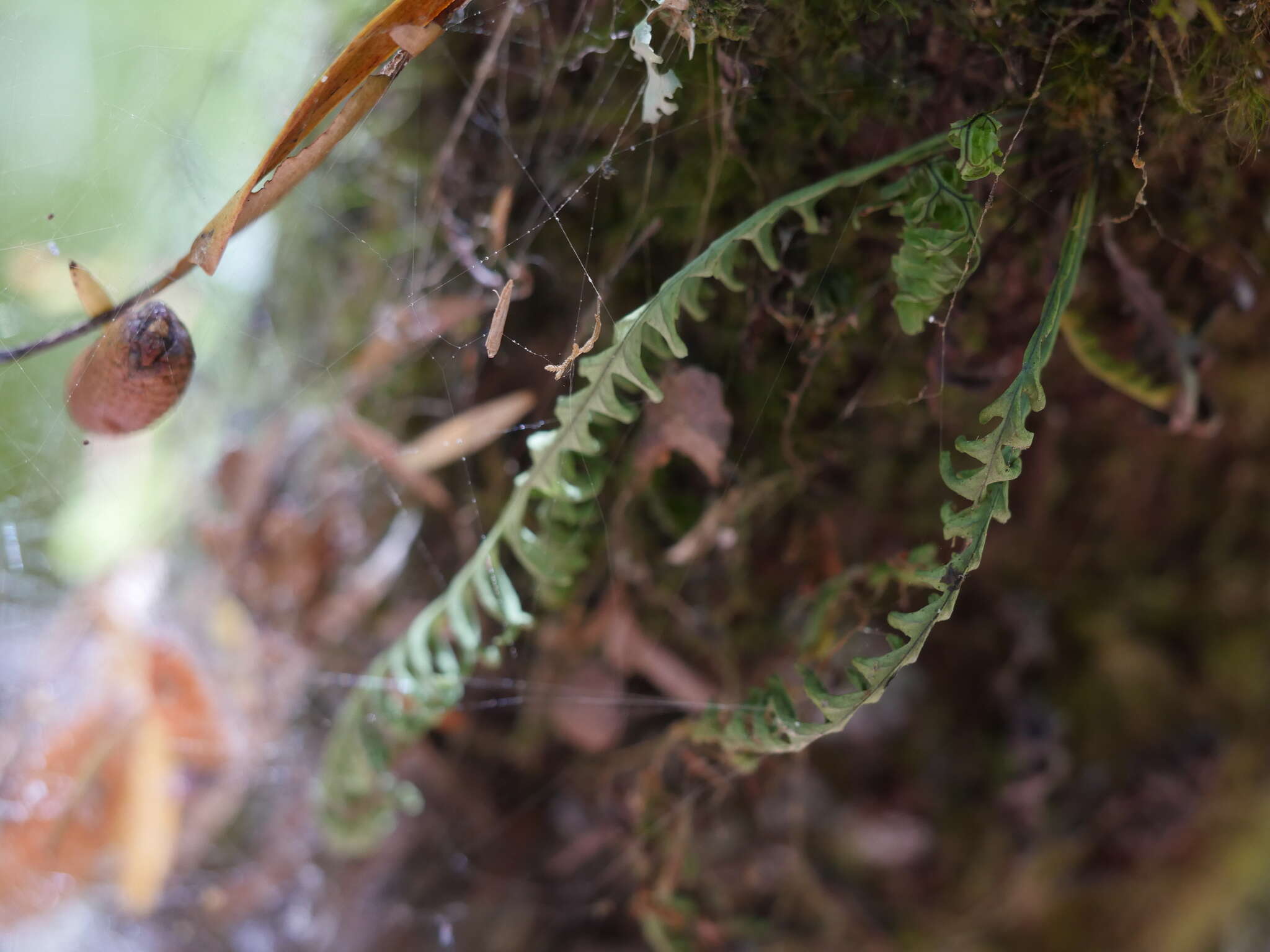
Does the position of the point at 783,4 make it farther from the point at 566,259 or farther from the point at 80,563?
the point at 80,563

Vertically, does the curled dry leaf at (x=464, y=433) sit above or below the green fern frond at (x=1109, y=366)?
above

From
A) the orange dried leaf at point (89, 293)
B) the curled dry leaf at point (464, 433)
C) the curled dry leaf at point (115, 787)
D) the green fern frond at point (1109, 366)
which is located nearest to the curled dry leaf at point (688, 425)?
the curled dry leaf at point (464, 433)

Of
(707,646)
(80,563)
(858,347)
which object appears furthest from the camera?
(80,563)

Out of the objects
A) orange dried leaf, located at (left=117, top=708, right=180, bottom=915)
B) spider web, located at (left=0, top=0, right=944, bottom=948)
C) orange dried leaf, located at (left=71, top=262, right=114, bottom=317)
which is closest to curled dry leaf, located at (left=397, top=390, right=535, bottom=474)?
spider web, located at (left=0, top=0, right=944, bottom=948)

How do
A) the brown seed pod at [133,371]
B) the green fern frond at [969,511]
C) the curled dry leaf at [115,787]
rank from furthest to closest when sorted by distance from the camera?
the curled dry leaf at [115,787] < the brown seed pod at [133,371] < the green fern frond at [969,511]

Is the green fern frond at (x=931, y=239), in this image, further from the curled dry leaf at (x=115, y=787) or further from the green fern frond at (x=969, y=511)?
the curled dry leaf at (x=115, y=787)

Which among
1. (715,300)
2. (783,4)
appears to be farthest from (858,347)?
(783,4)

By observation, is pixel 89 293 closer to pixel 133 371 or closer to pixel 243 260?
pixel 133 371
